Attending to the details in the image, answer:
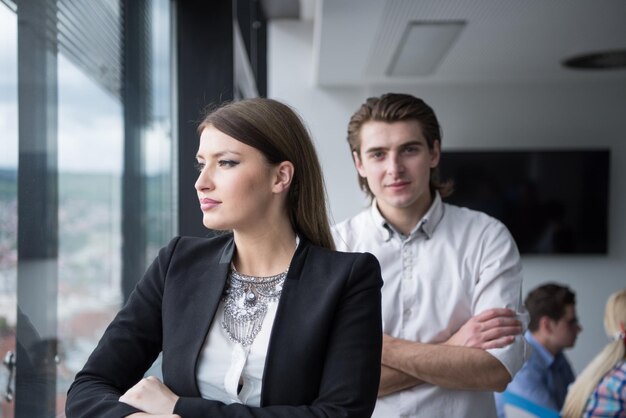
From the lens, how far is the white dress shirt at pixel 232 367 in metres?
1.23

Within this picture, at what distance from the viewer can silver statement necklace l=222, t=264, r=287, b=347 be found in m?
1.27

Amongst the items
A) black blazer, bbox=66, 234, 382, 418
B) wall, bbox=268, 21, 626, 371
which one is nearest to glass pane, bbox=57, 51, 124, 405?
black blazer, bbox=66, 234, 382, 418

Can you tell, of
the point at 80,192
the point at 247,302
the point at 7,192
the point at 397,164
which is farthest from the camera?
the point at 80,192

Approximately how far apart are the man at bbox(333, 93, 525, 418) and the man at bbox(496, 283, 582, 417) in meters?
1.50

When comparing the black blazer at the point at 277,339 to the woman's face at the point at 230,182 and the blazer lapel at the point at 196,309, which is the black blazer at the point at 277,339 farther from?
the woman's face at the point at 230,182

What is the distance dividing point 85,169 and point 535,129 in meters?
4.85

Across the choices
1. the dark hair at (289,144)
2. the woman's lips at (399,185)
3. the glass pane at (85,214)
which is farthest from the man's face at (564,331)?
the dark hair at (289,144)

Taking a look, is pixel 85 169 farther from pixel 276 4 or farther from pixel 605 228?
pixel 605 228

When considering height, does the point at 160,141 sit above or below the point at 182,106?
below

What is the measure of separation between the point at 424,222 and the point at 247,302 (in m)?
0.75

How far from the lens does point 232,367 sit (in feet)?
4.07

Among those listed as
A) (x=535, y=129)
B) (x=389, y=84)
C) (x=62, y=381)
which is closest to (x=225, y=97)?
(x=62, y=381)

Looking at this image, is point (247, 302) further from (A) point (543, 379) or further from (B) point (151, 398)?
(A) point (543, 379)

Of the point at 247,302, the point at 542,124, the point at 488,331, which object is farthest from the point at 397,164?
the point at 542,124
